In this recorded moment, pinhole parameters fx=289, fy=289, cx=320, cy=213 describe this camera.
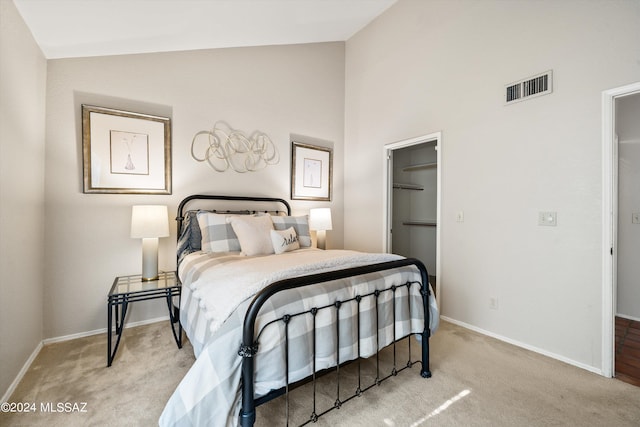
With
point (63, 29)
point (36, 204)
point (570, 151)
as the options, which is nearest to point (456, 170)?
point (570, 151)

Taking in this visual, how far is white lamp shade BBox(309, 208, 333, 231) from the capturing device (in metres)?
3.71

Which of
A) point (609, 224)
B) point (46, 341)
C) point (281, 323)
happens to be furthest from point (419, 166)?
point (46, 341)

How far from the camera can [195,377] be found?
1.20m

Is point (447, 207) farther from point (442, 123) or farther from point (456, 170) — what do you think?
point (442, 123)

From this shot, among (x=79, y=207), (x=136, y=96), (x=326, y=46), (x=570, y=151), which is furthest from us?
(x=326, y=46)

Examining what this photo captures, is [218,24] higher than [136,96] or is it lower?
higher

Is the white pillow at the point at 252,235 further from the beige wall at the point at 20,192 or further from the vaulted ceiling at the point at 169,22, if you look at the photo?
the vaulted ceiling at the point at 169,22

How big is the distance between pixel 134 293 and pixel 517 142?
3440 millimetres

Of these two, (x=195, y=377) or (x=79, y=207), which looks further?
(x=79, y=207)

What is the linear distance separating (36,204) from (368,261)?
264cm

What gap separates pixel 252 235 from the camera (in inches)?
103

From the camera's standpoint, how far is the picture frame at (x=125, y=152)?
2.60 m

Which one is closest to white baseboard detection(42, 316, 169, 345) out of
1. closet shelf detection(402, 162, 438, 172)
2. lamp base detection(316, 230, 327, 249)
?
lamp base detection(316, 230, 327, 249)

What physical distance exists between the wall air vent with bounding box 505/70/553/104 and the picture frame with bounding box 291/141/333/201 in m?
2.30
